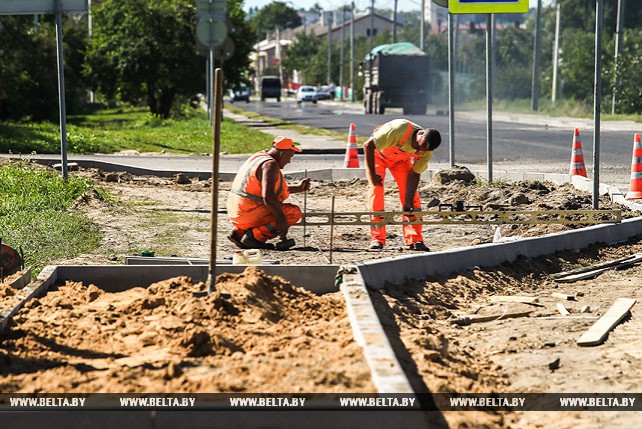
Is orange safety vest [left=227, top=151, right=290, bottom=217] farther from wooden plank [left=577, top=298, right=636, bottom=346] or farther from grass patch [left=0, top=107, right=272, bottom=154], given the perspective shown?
grass patch [left=0, top=107, right=272, bottom=154]

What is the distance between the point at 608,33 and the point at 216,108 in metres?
69.1

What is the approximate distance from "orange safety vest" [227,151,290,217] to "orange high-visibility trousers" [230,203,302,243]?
1.9 inches

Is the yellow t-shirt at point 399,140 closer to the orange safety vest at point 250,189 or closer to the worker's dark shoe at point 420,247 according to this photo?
the worker's dark shoe at point 420,247

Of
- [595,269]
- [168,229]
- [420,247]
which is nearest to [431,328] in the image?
[595,269]

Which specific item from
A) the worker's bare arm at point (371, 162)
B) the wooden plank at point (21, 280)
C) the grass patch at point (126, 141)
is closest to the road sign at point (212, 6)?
the grass patch at point (126, 141)

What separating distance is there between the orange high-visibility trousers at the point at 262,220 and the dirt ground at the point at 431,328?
190mm

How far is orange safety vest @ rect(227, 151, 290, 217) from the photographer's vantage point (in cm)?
963

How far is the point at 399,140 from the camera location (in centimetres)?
1058

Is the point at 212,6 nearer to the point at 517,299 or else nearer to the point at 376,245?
the point at 376,245

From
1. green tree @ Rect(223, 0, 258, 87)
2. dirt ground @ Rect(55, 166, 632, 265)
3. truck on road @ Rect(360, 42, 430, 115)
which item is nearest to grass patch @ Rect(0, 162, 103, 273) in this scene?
dirt ground @ Rect(55, 166, 632, 265)

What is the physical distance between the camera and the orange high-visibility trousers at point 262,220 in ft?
32.0

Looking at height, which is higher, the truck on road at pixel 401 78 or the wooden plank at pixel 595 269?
the truck on road at pixel 401 78

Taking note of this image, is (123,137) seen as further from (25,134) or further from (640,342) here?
(640,342)

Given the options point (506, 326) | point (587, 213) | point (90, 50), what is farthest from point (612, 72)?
point (506, 326)
